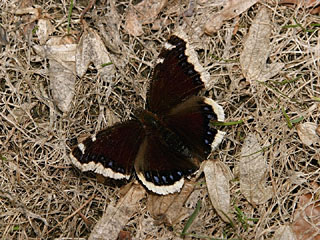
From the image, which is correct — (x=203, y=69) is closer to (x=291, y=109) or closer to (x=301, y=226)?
(x=291, y=109)

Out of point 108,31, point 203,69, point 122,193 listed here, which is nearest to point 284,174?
point 203,69

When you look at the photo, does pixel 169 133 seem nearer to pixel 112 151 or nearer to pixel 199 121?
pixel 199 121

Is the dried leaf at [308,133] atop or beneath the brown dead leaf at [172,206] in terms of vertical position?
atop

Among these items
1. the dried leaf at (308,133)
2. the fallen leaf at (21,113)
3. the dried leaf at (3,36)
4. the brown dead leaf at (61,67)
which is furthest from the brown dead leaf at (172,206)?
the dried leaf at (3,36)

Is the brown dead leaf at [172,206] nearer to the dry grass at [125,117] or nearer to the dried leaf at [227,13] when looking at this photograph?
the dry grass at [125,117]

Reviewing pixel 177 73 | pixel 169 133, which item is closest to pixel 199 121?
A: pixel 169 133
